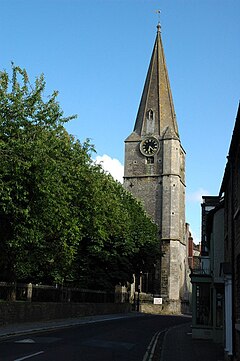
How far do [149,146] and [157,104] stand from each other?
6.79 meters

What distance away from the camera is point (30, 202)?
23.0m

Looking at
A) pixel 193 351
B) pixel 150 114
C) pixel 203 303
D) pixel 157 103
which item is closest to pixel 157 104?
pixel 157 103

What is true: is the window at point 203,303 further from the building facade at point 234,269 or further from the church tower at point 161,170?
the church tower at point 161,170

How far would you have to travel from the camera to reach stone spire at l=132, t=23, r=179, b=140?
84.9m

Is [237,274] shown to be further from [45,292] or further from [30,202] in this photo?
[45,292]

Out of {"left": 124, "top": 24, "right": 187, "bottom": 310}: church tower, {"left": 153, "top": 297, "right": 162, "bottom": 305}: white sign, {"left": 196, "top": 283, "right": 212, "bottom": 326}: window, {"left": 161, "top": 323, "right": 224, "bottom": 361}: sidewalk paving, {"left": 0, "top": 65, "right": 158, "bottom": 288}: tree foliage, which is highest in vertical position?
{"left": 124, "top": 24, "right": 187, "bottom": 310}: church tower

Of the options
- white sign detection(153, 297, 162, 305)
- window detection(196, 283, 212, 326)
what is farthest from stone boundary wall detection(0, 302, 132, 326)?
white sign detection(153, 297, 162, 305)

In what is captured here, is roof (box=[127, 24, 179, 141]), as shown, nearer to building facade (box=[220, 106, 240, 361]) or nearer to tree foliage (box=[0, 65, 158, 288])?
tree foliage (box=[0, 65, 158, 288])

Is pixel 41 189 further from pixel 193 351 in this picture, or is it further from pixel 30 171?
pixel 193 351

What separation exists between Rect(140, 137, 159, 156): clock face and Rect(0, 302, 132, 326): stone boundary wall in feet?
129

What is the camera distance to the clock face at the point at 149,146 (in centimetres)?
8438

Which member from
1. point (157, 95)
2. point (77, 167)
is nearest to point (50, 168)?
point (77, 167)

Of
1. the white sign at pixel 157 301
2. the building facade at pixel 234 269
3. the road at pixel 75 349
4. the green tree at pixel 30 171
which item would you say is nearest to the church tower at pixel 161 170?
the white sign at pixel 157 301

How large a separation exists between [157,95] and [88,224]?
185ft
